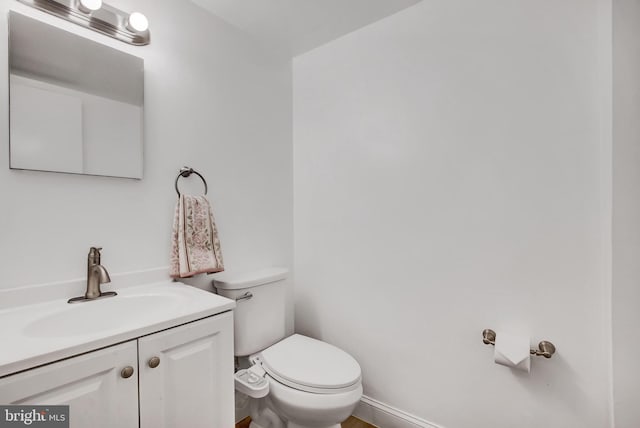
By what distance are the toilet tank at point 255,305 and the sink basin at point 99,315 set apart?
1.12ft

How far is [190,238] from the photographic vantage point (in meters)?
1.38

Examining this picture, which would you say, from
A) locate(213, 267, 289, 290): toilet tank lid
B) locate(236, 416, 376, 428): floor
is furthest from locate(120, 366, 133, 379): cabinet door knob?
locate(236, 416, 376, 428): floor

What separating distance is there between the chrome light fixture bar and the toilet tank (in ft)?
3.79

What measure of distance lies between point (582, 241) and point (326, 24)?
1.62 m

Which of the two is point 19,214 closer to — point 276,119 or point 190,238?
point 190,238

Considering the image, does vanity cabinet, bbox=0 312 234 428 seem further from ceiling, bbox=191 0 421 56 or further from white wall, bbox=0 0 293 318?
ceiling, bbox=191 0 421 56

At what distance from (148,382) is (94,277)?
1.59 feet

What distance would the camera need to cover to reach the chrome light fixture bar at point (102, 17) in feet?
3.63

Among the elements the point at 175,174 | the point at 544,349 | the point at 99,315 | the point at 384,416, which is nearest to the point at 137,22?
the point at 175,174

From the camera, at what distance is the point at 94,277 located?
1137mm

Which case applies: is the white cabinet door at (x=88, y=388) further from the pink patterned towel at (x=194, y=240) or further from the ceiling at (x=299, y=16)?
the ceiling at (x=299, y=16)

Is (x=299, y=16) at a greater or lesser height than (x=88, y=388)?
greater

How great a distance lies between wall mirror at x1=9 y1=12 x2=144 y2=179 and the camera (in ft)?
3.39

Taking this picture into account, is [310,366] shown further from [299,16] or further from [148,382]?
[299,16]
